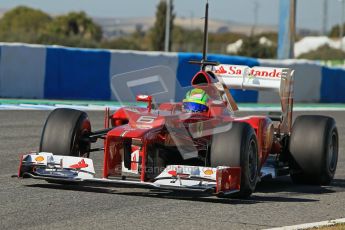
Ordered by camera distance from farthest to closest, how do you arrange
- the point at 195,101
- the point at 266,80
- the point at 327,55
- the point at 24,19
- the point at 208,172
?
the point at 24,19 < the point at 327,55 < the point at 266,80 < the point at 195,101 < the point at 208,172

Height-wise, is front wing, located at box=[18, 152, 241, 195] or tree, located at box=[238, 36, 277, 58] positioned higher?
tree, located at box=[238, 36, 277, 58]

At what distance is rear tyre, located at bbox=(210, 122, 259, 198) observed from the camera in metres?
8.82

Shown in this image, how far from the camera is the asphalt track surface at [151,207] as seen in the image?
7328 millimetres

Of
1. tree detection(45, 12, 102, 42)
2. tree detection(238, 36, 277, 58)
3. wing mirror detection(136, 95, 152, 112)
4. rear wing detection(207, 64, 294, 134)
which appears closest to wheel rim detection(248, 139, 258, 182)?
wing mirror detection(136, 95, 152, 112)

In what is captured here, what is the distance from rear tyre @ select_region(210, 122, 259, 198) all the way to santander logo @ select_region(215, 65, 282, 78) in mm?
2143

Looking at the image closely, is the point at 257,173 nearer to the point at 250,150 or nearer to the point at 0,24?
the point at 250,150

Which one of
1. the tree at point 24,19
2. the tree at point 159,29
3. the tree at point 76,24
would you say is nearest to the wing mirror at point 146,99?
the tree at point 159,29

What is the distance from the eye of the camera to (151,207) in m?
8.19

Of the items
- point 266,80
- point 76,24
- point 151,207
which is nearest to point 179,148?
point 151,207

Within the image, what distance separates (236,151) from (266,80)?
2445 mm

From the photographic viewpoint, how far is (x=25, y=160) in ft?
29.7

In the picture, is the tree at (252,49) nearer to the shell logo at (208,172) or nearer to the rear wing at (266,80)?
the rear wing at (266,80)

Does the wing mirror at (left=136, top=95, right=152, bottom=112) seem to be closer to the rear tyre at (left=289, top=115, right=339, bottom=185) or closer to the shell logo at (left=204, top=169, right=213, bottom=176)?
the shell logo at (left=204, top=169, right=213, bottom=176)

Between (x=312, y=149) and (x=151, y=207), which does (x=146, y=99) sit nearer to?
(x=151, y=207)
